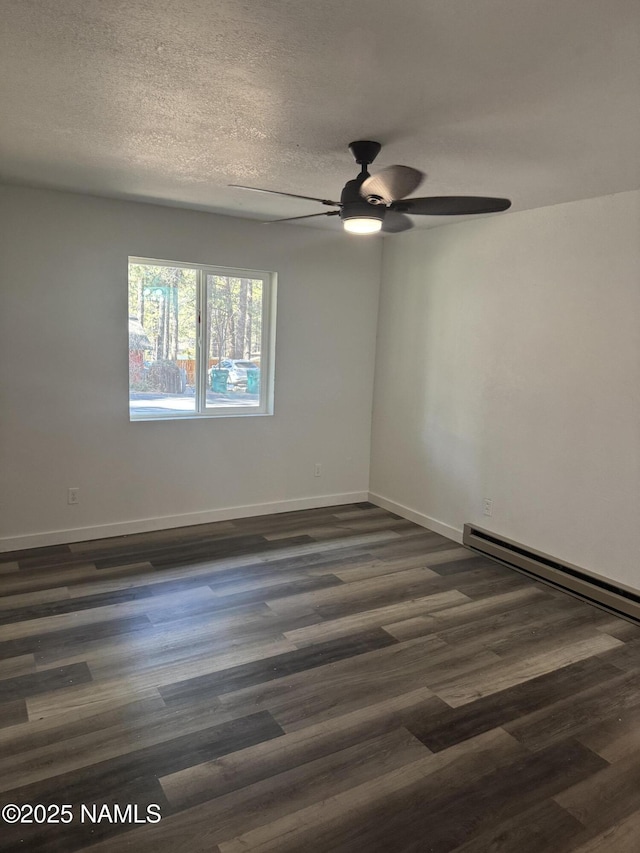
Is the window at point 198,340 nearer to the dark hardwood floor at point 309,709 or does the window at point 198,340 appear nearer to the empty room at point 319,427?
the empty room at point 319,427

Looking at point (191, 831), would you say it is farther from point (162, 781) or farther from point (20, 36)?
point (20, 36)

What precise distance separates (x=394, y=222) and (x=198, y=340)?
2.14 meters

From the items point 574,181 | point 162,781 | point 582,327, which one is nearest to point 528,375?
point 582,327

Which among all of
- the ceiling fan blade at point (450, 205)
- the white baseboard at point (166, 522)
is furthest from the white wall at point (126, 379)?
the ceiling fan blade at point (450, 205)

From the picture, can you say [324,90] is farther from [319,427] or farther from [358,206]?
[319,427]

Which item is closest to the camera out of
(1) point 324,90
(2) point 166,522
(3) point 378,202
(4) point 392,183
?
(1) point 324,90

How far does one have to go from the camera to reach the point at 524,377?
373cm

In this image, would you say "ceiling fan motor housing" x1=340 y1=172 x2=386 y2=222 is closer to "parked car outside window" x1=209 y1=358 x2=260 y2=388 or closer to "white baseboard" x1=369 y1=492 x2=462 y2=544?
"parked car outside window" x1=209 y1=358 x2=260 y2=388

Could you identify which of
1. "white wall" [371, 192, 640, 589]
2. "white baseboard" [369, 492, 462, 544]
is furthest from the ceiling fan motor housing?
"white baseboard" [369, 492, 462, 544]

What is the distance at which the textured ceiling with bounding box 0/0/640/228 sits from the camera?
154 centimetres

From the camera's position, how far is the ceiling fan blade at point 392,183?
207 centimetres

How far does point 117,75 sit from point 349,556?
121 inches

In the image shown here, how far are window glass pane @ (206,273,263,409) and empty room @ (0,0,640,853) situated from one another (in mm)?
30

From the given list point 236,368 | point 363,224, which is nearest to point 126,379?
point 236,368
